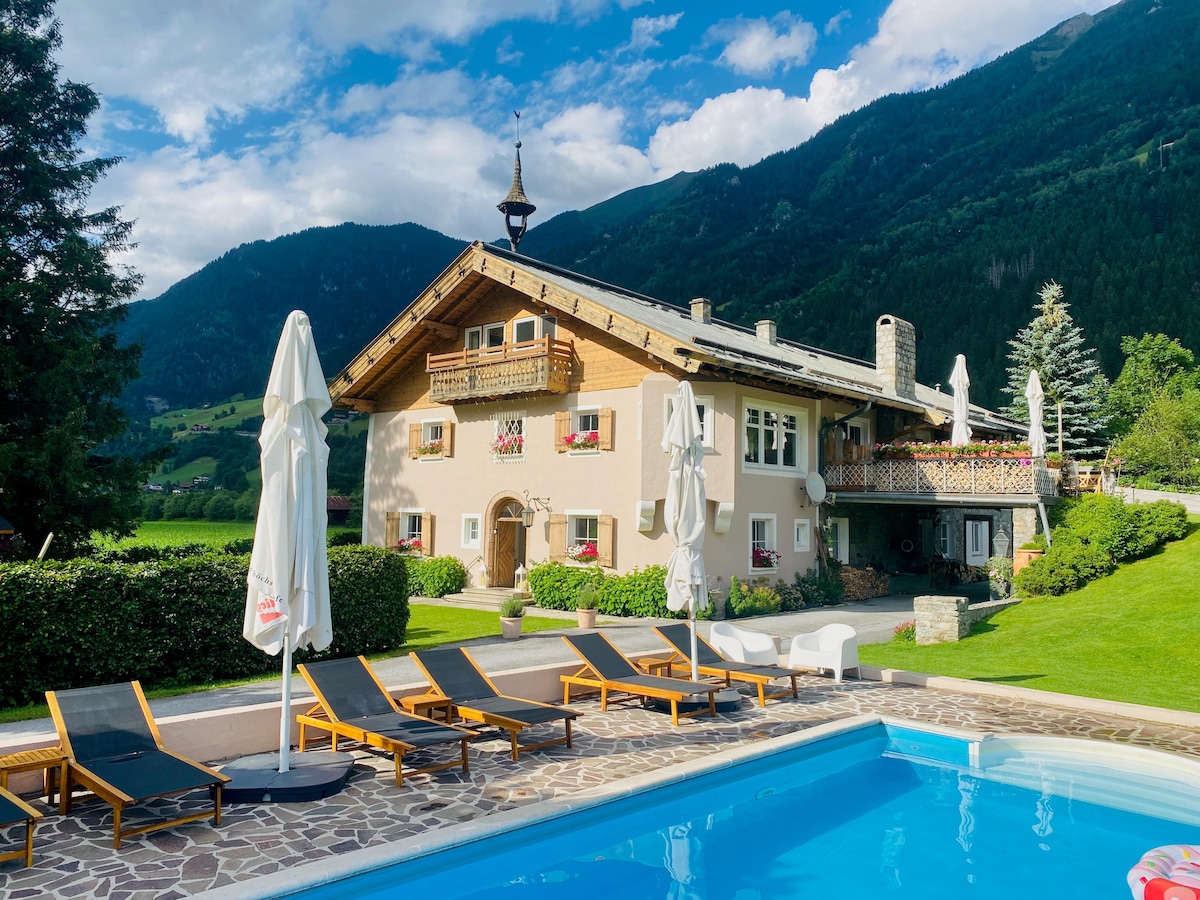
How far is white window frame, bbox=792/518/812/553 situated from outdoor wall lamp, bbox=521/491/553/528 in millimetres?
6198

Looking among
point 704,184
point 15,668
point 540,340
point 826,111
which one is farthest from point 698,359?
point 826,111

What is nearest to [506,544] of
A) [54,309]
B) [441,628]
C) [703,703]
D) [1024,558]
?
[441,628]

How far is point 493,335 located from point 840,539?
11160mm

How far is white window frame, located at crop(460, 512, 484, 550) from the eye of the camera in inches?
853

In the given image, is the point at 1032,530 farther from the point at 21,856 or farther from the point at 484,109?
the point at 484,109

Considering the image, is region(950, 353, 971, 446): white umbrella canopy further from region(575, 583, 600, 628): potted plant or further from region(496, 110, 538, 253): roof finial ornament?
region(496, 110, 538, 253): roof finial ornament

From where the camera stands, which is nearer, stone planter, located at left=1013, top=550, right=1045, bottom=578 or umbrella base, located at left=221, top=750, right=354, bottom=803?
umbrella base, located at left=221, top=750, right=354, bottom=803

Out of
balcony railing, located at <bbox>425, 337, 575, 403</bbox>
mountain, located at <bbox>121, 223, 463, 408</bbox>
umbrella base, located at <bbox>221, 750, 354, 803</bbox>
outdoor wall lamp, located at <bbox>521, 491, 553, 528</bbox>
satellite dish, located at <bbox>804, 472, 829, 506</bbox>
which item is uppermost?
mountain, located at <bbox>121, 223, 463, 408</bbox>

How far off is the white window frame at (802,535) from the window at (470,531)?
27.3ft

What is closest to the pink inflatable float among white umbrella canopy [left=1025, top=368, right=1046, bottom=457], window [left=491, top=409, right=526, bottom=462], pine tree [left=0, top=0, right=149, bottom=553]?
white umbrella canopy [left=1025, top=368, right=1046, bottom=457]

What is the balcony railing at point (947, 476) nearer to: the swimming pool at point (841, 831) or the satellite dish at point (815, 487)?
the satellite dish at point (815, 487)

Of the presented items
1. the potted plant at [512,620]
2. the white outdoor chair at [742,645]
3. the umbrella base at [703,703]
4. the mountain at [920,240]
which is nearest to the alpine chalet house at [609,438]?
the potted plant at [512,620]

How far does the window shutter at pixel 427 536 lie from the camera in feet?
74.5

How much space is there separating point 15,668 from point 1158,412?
34.1m
